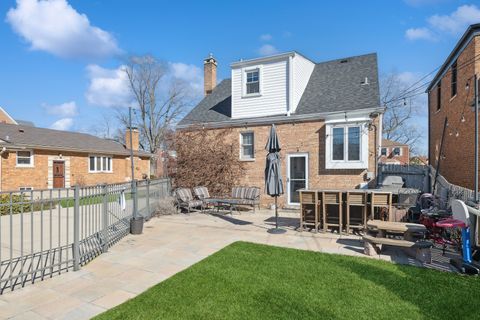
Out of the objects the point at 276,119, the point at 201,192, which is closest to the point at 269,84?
the point at 276,119

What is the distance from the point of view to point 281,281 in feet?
15.2

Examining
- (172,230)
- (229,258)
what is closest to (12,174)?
(172,230)

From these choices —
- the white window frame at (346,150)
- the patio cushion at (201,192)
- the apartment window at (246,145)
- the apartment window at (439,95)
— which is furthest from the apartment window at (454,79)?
the patio cushion at (201,192)

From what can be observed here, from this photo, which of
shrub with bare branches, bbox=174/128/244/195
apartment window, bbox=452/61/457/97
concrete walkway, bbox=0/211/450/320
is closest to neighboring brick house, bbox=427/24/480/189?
apartment window, bbox=452/61/457/97

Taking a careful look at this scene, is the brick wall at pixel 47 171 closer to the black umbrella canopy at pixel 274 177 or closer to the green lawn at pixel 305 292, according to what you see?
the black umbrella canopy at pixel 274 177

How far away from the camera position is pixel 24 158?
18109 millimetres

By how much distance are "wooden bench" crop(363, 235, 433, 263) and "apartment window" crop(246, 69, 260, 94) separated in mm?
9182

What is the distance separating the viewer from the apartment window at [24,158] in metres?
17.8

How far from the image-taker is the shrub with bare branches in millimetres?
13133

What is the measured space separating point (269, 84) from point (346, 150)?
4.66 metres

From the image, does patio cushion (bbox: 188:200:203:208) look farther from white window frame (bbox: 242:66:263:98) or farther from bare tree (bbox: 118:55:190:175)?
bare tree (bbox: 118:55:190:175)

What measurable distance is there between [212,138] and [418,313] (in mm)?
11232

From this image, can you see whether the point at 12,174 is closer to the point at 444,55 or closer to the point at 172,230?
the point at 172,230

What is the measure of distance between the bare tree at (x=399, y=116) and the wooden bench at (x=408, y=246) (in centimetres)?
2327
